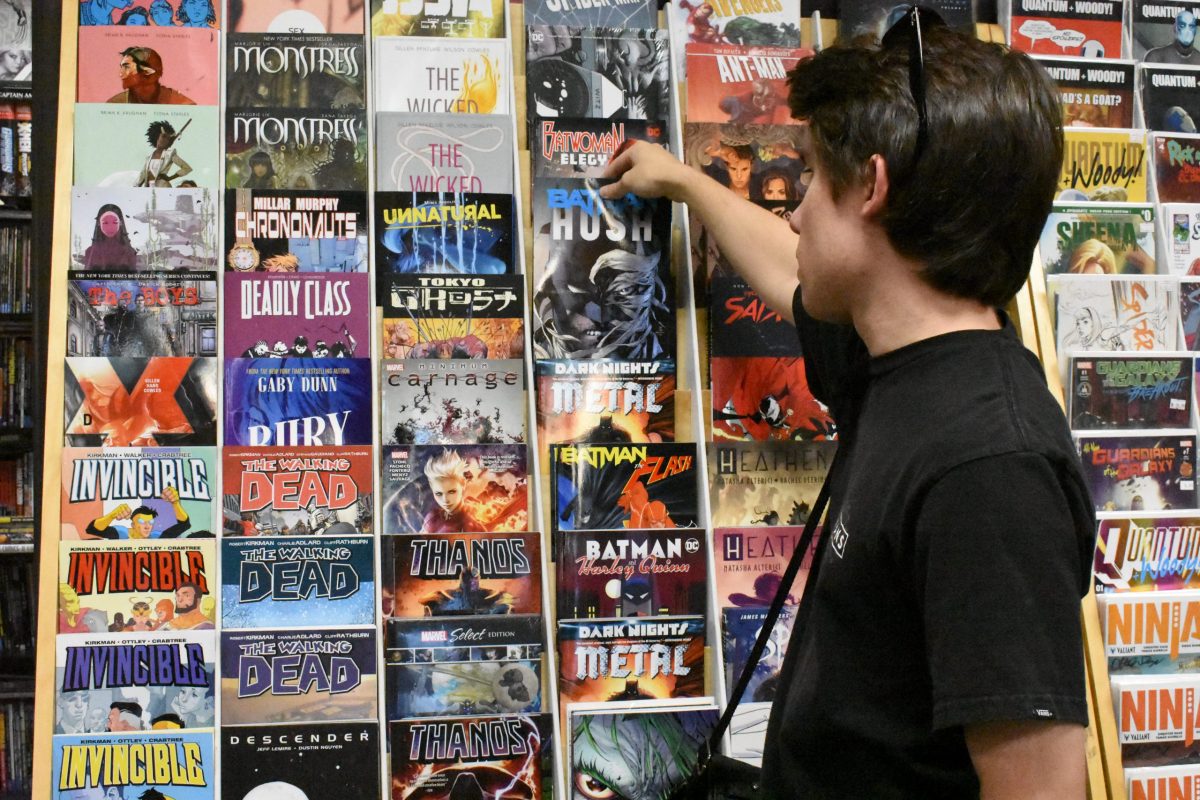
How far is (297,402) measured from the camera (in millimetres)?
2082

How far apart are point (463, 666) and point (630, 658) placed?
0.99 feet

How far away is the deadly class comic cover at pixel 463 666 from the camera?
2027 millimetres

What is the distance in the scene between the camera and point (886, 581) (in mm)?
1175

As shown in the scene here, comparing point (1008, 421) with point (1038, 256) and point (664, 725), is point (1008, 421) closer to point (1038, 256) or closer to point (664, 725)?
point (664, 725)

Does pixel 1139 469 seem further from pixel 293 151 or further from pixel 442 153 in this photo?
pixel 293 151

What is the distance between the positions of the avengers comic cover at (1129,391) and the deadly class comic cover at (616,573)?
876mm

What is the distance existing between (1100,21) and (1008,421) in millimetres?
1753

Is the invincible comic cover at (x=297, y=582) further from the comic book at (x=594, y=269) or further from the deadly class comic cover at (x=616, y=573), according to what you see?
the comic book at (x=594, y=269)

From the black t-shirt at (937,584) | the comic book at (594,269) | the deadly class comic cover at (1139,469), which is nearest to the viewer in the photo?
the black t-shirt at (937,584)

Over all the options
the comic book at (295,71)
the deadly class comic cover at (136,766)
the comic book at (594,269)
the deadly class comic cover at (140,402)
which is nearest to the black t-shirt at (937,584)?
the comic book at (594,269)

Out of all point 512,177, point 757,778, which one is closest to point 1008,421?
point 757,778

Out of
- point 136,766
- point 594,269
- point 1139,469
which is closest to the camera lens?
point 136,766

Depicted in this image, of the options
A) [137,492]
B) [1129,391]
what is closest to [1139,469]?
[1129,391]

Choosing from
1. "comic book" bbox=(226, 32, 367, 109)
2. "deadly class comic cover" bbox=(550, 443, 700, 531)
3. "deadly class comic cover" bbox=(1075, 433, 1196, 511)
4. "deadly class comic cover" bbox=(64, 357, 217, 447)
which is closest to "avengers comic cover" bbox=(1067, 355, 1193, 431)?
"deadly class comic cover" bbox=(1075, 433, 1196, 511)
